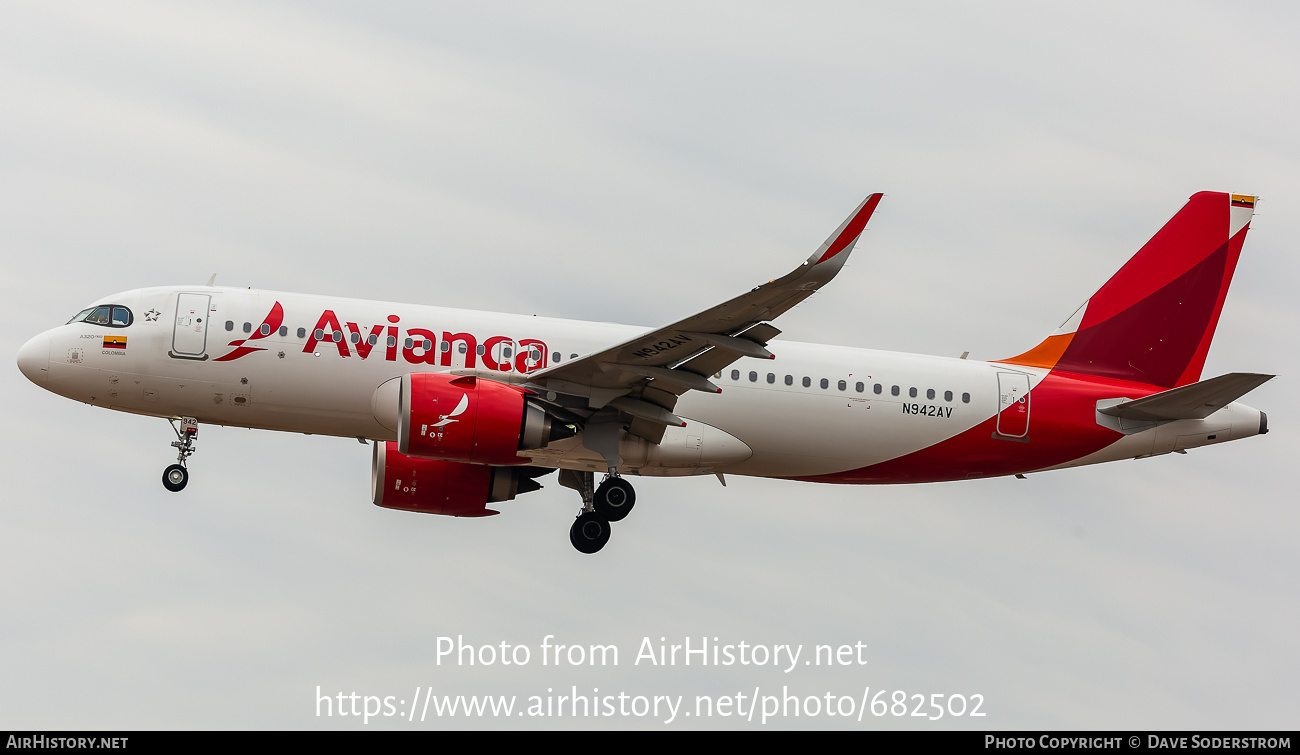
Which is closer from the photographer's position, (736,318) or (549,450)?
(736,318)

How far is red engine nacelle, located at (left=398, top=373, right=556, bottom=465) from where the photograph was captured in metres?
25.6

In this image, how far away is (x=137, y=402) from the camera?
90.2ft

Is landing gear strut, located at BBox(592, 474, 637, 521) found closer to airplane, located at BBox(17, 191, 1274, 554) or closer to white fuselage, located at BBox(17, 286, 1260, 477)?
airplane, located at BBox(17, 191, 1274, 554)

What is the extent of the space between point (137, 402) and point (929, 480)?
17.3m

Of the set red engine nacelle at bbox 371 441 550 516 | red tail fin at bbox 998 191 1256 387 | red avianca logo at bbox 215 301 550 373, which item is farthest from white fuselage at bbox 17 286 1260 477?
red tail fin at bbox 998 191 1256 387

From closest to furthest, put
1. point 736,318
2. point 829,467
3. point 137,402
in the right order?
point 736,318 → point 137,402 → point 829,467

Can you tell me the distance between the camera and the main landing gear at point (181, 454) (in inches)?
1103

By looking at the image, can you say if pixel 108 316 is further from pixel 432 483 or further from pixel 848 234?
pixel 848 234

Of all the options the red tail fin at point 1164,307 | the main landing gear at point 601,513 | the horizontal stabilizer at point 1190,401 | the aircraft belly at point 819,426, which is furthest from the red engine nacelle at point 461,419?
the horizontal stabilizer at point 1190,401

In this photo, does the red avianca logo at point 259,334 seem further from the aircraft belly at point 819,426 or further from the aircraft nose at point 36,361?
the aircraft belly at point 819,426

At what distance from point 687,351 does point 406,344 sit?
19.6ft

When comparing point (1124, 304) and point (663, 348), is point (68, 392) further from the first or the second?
point (1124, 304)

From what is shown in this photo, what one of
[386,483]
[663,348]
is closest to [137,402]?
[386,483]

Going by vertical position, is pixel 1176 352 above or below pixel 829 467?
above
